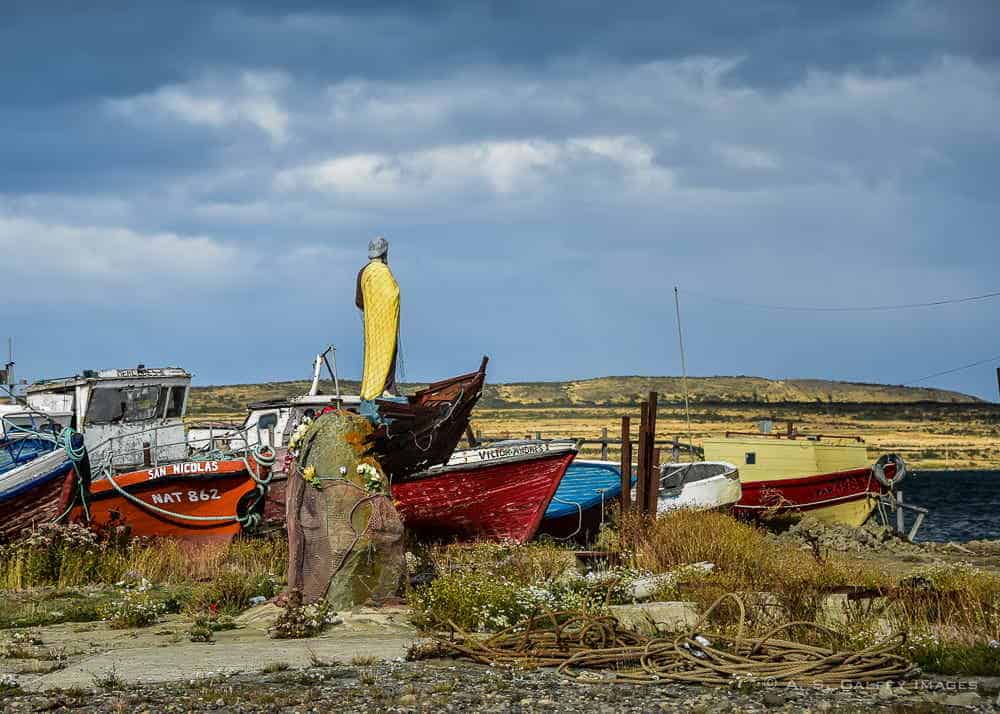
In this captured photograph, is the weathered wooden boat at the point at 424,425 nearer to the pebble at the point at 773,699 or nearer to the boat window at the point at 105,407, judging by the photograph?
the pebble at the point at 773,699

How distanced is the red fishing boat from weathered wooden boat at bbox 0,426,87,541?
575 centimetres

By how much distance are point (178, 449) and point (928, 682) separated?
18575 millimetres

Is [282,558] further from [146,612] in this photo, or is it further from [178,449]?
[178,449]

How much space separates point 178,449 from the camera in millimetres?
25875

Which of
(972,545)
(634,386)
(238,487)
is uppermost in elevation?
(634,386)

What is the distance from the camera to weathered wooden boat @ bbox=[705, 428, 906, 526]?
3256cm

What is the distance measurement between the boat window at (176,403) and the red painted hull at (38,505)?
477 cm

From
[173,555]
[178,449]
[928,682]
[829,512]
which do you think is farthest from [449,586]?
[829,512]

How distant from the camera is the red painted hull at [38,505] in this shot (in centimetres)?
2084

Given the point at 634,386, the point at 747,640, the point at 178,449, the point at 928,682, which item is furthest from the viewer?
the point at 634,386

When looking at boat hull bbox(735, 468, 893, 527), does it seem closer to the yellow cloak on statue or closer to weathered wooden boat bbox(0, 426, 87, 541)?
weathered wooden boat bbox(0, 426, 87, 541)

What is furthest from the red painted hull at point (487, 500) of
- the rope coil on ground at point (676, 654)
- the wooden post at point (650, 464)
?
the rope coil on ground at point (676, 654)

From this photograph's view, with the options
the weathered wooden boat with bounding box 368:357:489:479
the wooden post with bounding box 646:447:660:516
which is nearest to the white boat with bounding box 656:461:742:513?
the wooden post with bounding box 646:447:660:516

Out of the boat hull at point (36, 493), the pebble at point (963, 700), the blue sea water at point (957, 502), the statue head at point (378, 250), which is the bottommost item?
the blue sea water at point (957, 502)
